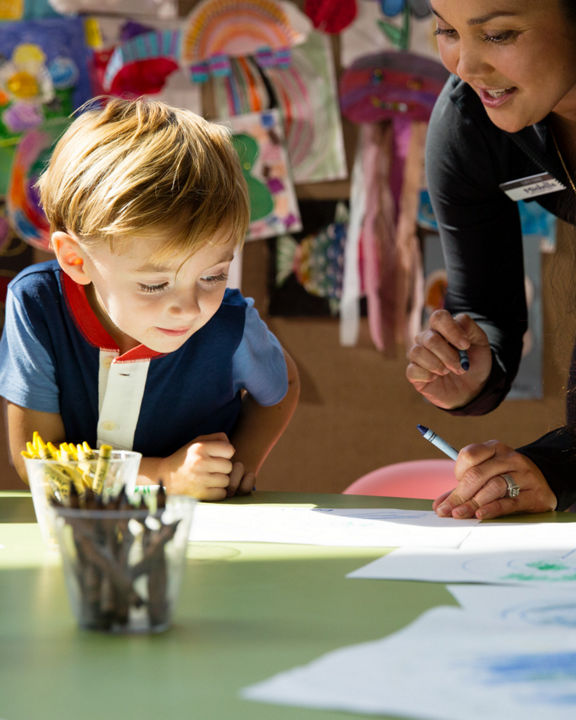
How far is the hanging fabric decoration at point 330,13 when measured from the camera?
92.6 inches

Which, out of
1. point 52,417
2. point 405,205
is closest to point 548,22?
point 52,417

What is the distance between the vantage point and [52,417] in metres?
1.15

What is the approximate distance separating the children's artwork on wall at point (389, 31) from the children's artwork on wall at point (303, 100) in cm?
6

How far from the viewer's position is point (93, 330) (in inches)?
45.7

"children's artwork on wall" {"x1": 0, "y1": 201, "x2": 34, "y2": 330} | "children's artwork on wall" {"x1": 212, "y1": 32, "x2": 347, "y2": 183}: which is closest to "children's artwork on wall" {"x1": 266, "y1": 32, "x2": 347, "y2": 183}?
"children's artwork on wall" {"x1": 212, "y1": 32, "x2": 347, "y2": 183}

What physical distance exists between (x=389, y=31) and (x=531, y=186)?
128 cm

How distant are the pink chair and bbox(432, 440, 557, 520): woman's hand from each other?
47 centimetres

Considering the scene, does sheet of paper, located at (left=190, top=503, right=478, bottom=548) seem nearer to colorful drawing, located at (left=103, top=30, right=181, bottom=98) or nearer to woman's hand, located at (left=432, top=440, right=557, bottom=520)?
woman's hand, located at (left=432, top=440, right=557, bottom=520)

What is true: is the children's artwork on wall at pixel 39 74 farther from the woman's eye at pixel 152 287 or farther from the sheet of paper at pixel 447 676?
the sheet of paper at pixel 447 676

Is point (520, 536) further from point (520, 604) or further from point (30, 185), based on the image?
point (30, 185)

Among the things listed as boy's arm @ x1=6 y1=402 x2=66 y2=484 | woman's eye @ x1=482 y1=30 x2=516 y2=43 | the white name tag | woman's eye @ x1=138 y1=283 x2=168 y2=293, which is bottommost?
boy's arm @ x1=6 y1=402 x2=66 y2=484

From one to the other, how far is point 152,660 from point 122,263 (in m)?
0.63

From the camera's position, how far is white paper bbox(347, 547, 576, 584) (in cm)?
64

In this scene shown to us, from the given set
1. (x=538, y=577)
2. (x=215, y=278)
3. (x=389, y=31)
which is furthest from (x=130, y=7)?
(x=538, y=577)
